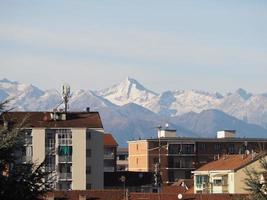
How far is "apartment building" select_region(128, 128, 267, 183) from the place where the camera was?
164500 millimetres

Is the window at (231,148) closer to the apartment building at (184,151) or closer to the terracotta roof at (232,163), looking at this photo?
the apartment building at (184,151)

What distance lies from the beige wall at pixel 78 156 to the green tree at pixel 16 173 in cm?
7750

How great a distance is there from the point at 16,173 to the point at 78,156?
3128 inches

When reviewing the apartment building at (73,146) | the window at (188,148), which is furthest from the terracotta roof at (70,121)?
the window at (188,148)

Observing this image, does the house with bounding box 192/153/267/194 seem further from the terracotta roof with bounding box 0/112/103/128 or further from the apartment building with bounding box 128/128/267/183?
the apartment building with bounding box 128/128/267/183

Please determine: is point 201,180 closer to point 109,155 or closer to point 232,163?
point 232,163

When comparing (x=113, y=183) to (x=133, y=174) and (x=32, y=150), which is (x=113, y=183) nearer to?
(x=133, y=174)

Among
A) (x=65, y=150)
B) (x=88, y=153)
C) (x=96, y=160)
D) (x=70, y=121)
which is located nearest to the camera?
(x=65, y=150)

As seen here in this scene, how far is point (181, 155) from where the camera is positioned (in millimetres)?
166750

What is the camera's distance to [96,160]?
106m

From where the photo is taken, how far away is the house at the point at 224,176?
94019mm

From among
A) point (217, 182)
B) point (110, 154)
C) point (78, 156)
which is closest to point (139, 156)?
point (110, 154)

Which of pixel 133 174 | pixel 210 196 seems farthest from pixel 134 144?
pixel 210 196

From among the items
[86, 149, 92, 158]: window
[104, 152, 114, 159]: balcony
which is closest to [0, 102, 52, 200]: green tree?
[86, 149, 92, 158]: window
